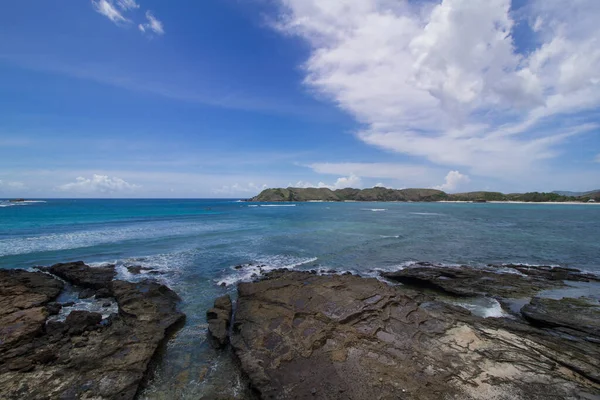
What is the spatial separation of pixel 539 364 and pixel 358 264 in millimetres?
15336

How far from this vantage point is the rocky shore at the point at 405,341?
7.86 m

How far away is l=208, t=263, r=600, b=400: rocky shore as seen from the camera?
25.8ft

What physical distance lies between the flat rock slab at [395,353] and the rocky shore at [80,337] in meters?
3.65

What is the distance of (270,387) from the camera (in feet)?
26.2

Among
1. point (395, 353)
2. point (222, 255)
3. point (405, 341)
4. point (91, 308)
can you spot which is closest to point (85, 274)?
point (91, 308)

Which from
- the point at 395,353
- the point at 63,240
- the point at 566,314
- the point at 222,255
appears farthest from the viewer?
the point at 63,240

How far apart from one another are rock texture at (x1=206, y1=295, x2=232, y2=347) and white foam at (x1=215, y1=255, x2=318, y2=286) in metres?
4.48

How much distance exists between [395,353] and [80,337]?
12850 mm

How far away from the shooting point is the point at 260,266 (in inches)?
899

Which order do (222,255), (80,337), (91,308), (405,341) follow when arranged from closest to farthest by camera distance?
(405,341) → (80,337) → (91,308) → (222,255)

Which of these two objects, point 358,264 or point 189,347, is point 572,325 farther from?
point 189,347

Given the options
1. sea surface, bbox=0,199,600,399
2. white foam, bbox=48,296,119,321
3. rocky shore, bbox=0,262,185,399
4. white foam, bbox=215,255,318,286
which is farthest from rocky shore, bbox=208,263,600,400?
white foam, bbox=48,296,119,321

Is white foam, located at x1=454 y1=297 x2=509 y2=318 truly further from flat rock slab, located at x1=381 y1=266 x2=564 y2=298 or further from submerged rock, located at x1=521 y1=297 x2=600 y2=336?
submerged rock, located at x1=521 y1=297 x2=600 y2=336

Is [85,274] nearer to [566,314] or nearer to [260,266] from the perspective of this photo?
[260,266]
